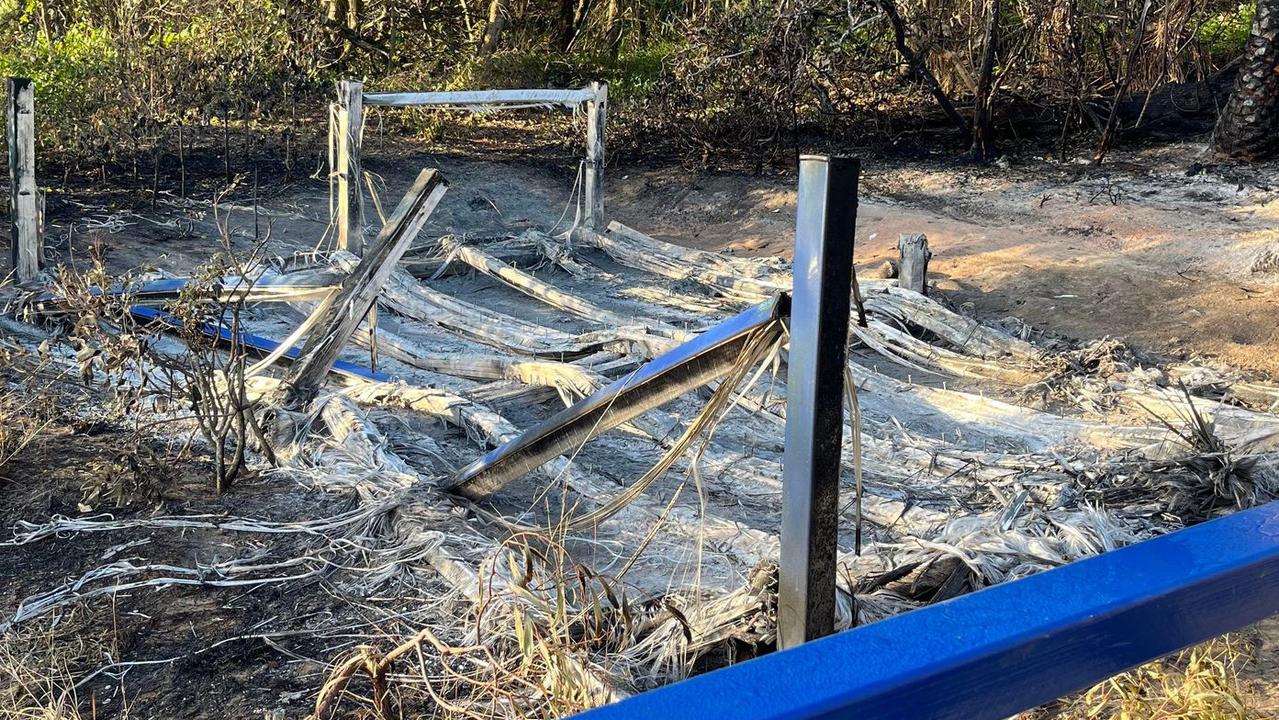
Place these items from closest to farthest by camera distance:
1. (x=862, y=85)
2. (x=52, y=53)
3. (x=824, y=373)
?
1. (x=824, y=373)
2. (x=52, y=53)
3. (x=862, y=85)

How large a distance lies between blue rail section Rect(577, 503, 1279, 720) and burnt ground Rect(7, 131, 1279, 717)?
4.90ft

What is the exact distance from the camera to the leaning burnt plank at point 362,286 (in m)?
4.11

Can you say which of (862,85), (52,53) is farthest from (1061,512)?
(52,53)

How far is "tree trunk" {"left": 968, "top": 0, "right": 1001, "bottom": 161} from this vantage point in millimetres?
9625

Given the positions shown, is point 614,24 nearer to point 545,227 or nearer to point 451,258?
point 545,227

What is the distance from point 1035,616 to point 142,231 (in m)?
8.04

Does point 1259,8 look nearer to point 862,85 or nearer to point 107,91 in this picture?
point 862,85

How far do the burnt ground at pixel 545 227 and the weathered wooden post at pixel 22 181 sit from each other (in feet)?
0.87

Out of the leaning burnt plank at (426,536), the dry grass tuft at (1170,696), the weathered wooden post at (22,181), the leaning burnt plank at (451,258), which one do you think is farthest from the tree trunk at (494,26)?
the dry grass tuft at (1170,696)

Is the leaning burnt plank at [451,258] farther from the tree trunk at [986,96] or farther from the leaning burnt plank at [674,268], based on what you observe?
the tree trunk at [986,96]

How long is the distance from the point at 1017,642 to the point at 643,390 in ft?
4.97

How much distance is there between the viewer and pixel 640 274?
25.5 feet

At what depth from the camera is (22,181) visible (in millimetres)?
6309

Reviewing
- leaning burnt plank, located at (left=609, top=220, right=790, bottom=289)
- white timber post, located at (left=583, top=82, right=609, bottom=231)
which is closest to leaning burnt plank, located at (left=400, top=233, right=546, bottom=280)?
white timber post, located at (left=583, top=82, right=609, bottom=231)
